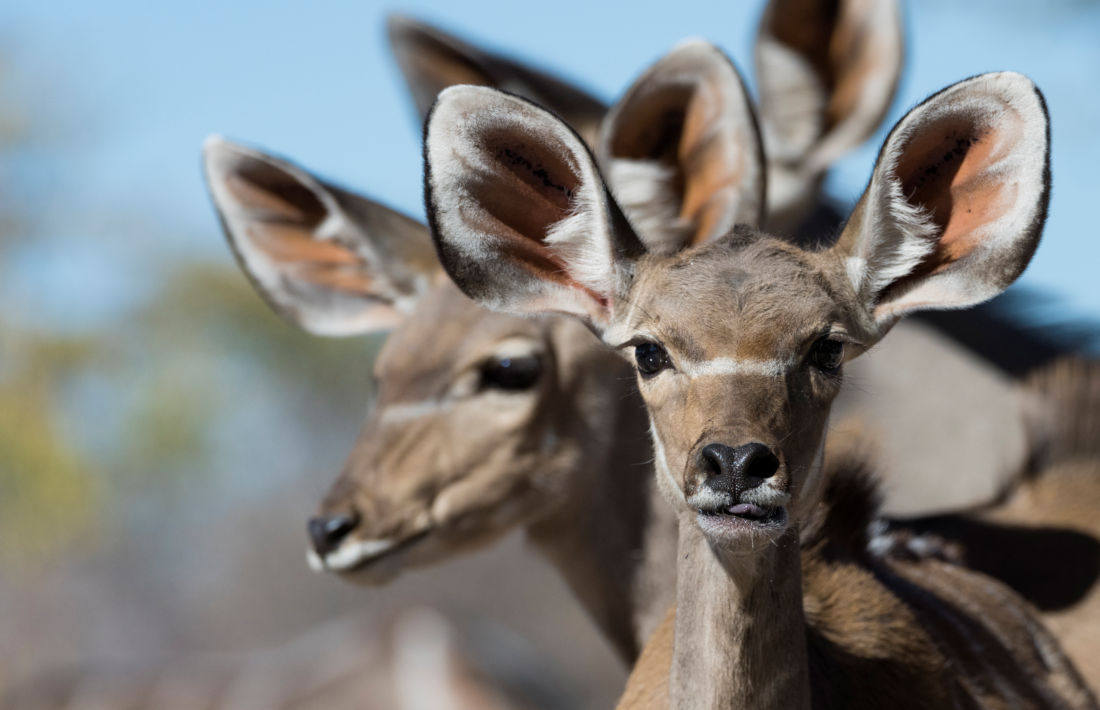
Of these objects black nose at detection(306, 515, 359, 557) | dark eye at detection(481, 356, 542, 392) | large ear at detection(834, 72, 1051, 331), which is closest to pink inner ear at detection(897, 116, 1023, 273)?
large ear at detection(834, 72, 1051, 331)

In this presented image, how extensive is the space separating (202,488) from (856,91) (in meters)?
18.3

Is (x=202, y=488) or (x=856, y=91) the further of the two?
(x=202, y=488)

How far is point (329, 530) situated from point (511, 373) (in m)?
0.66

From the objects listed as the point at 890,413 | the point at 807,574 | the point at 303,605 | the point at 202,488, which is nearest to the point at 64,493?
the point at 303,605

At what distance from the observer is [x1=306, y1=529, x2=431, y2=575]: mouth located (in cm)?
371

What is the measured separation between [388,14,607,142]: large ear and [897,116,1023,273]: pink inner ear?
2.04m

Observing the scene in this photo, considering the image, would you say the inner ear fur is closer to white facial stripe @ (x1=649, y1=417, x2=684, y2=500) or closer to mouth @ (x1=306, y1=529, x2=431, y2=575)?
mouth @ (x1=306, y1=529, x2=431, y2=575)

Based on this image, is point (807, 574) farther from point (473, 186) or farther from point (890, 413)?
point (890, 413)

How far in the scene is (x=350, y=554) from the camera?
371 centimetres

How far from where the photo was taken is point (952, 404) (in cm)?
509

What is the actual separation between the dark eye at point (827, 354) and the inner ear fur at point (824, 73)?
2.27 m

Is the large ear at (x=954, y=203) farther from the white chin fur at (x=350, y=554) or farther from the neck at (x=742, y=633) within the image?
the white chin fur at (x=350, y=554)

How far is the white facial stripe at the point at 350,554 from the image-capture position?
3713 mm

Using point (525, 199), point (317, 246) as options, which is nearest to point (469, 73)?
point (317, 246)
